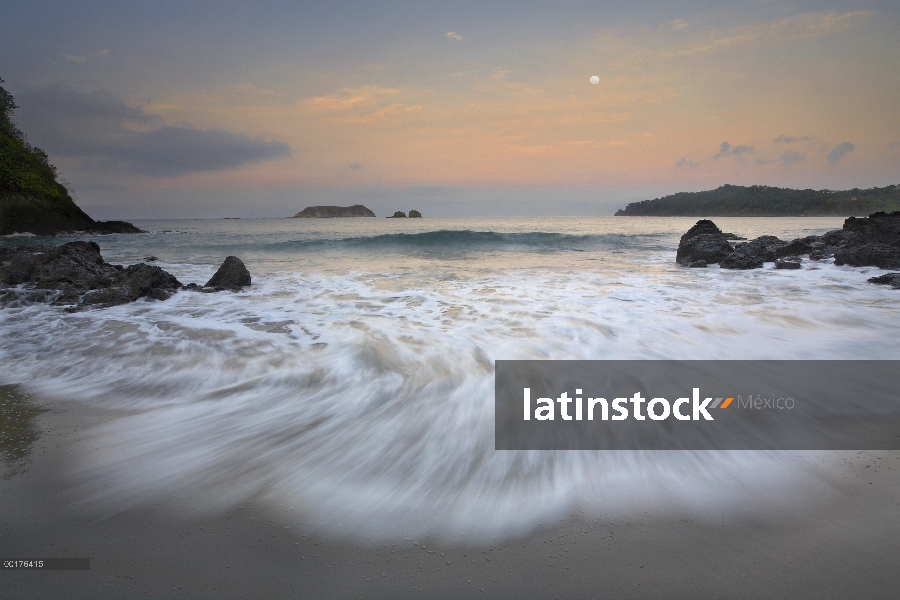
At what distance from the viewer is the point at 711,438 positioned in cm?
285

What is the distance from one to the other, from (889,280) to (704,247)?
16.3ft

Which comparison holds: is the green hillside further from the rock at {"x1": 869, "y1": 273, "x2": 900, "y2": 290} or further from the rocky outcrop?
the rock at {"x1": 869, "y1": 273, "x2": 900, "y2": 290}

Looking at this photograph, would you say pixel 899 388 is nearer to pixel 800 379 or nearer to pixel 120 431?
pixel 800 379

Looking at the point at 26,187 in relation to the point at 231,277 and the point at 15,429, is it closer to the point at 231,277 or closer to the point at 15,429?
the point at 231,277

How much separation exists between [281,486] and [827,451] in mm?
3164

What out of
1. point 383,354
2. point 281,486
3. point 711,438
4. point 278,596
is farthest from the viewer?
point 383,354

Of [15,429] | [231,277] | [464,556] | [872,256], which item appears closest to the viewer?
[464,556]

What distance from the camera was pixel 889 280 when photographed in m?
8.62

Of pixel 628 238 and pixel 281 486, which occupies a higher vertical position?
pixel 628 238

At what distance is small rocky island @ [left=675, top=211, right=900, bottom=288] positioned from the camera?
10898 millimetres

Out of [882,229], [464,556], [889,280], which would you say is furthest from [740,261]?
[464,556]

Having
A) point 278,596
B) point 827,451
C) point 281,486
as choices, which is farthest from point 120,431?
point 827,451

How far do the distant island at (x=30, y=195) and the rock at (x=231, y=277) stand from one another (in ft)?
37.7

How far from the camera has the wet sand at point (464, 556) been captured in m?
1.59
